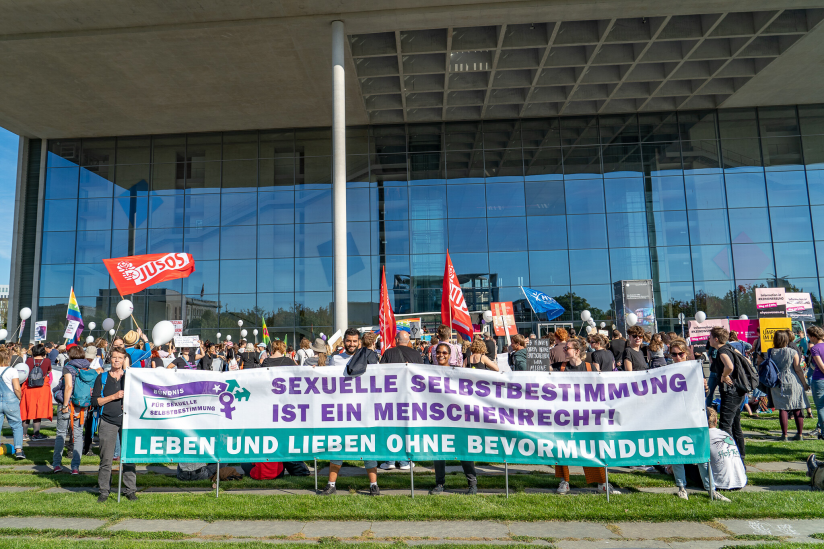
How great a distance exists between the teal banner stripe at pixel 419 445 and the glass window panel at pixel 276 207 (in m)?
22.0

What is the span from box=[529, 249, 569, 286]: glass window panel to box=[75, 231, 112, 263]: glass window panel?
21.2 meters

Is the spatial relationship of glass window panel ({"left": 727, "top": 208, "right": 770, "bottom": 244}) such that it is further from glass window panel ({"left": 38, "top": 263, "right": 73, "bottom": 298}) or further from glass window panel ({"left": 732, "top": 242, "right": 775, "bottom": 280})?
glass window panel ({"left": 38, "top": 263, "right": 73, "bottom": 298})

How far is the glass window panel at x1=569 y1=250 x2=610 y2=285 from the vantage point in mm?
26375

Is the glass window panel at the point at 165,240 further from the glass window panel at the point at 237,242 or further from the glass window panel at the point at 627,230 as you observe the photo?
the glass window panel at the point at 627,230

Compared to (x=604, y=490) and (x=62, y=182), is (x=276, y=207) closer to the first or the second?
(x=62, y=182)

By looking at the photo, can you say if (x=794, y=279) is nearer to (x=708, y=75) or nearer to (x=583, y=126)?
(x=708, y=75)

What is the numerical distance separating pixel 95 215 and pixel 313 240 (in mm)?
11423

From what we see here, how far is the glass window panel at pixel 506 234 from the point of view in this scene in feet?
87.8

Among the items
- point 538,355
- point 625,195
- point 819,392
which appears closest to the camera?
point 819,392

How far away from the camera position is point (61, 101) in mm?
24766

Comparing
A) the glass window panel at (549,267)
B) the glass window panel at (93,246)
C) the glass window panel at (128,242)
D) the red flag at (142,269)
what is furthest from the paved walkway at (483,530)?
the glass window panel at (93,246)

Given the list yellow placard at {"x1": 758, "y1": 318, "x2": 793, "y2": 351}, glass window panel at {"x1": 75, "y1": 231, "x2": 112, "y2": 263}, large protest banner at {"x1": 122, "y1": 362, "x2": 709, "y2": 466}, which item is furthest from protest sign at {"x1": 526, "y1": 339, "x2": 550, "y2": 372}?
glass window panel at {"x1": 75, "y1": 231, "x2": 112, "y2": 263}

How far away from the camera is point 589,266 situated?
26.5m

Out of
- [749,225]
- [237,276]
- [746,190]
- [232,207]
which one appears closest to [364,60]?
[232,207]
